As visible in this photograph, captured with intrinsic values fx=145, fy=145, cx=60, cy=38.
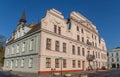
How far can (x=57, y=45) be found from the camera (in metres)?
31.3

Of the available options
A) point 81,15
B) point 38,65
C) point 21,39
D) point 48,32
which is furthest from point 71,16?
point 38,65

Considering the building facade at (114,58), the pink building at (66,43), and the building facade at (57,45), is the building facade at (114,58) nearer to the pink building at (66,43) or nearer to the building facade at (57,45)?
the pink building at (66,43)

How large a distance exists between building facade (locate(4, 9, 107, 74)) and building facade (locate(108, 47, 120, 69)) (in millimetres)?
41930

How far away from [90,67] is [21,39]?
2220cm

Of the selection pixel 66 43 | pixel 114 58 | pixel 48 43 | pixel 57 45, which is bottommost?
pixel 114 58

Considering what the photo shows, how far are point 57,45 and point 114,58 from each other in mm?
62053

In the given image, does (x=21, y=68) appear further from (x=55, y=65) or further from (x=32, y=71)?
(x=55, y=65)

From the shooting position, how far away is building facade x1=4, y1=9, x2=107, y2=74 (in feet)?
91.2

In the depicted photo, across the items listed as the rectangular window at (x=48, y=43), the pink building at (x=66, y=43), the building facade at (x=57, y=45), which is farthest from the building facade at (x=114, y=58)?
the rectangular window at (x=48, y=43)

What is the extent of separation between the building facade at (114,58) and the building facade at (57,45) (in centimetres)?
4193

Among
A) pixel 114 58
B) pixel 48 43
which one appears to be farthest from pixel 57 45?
pixel 114 58

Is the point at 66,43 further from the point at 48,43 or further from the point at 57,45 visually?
the point at 48,43

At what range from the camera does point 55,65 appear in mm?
29797

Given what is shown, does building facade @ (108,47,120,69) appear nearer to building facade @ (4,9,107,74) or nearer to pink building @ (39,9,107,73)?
pink building @ (39,9,107,73)
